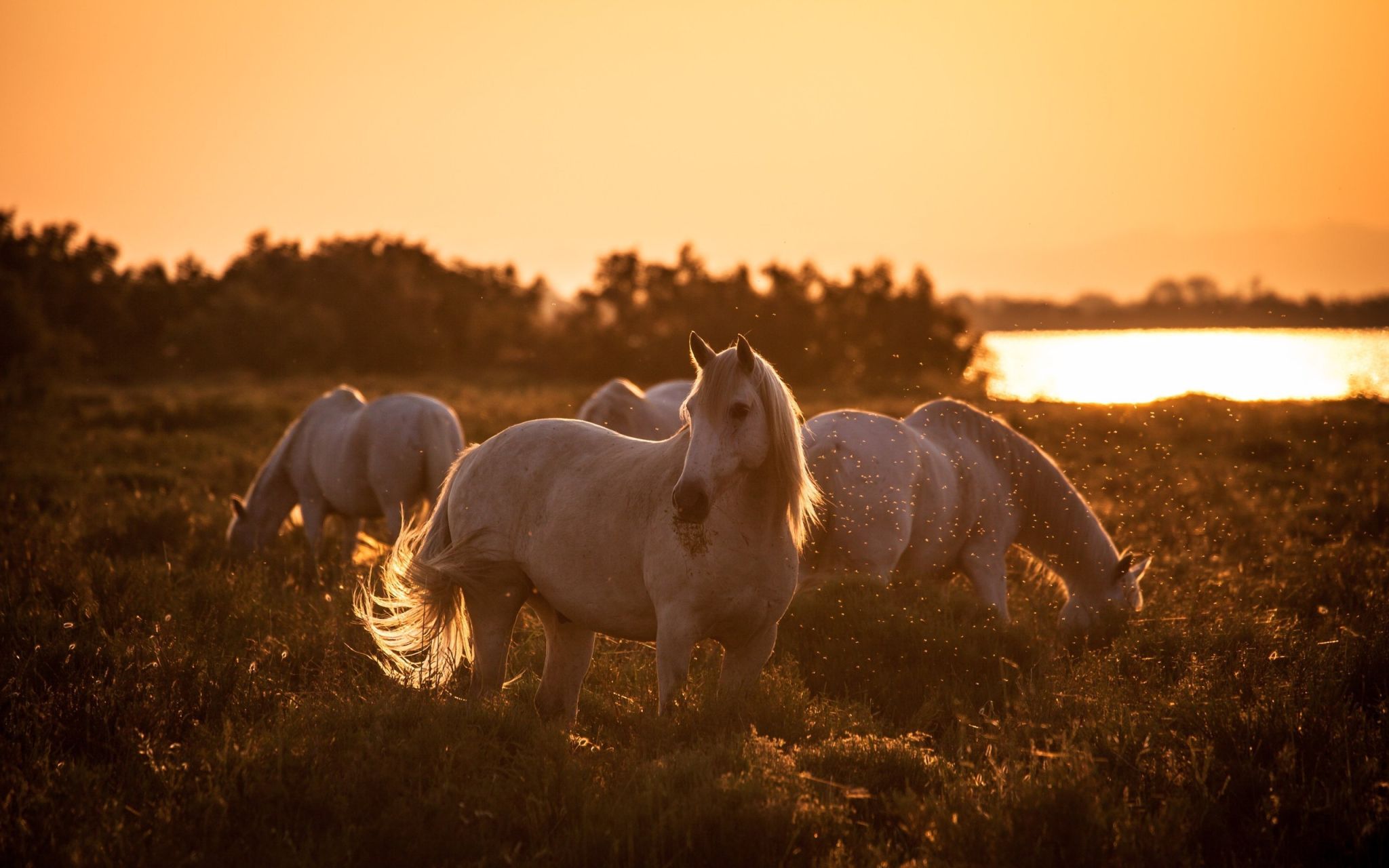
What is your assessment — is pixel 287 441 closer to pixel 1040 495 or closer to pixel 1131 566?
pixel 1040 495

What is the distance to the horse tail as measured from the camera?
5.75 meters

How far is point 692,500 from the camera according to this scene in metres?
4.32

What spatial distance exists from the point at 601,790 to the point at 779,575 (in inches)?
49.1

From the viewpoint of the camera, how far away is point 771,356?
42.4 m

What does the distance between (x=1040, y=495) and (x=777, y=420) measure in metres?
4.16

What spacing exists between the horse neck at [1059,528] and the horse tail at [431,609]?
4.48 metres

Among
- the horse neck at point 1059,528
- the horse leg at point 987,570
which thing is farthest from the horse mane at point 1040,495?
the horse leg at point 987,570

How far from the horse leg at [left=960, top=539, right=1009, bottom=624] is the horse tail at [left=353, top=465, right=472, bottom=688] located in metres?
4.03

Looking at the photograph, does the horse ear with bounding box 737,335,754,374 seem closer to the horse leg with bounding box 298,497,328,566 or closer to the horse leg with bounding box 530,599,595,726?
the horse leg with bounding box 530,599,595,726

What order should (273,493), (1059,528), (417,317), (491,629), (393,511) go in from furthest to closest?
(417,317), (273,493), (393,511), (1059,528), (491,629)

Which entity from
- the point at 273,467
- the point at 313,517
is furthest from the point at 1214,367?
the point at 273,467

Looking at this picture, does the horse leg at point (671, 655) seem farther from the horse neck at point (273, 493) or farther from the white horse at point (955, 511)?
the horse neck at point (273, 493)

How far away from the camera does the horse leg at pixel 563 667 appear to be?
18.8 feet

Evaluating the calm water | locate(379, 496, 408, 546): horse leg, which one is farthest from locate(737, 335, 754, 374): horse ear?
locate(379, 496, 408, 546): horse leg
